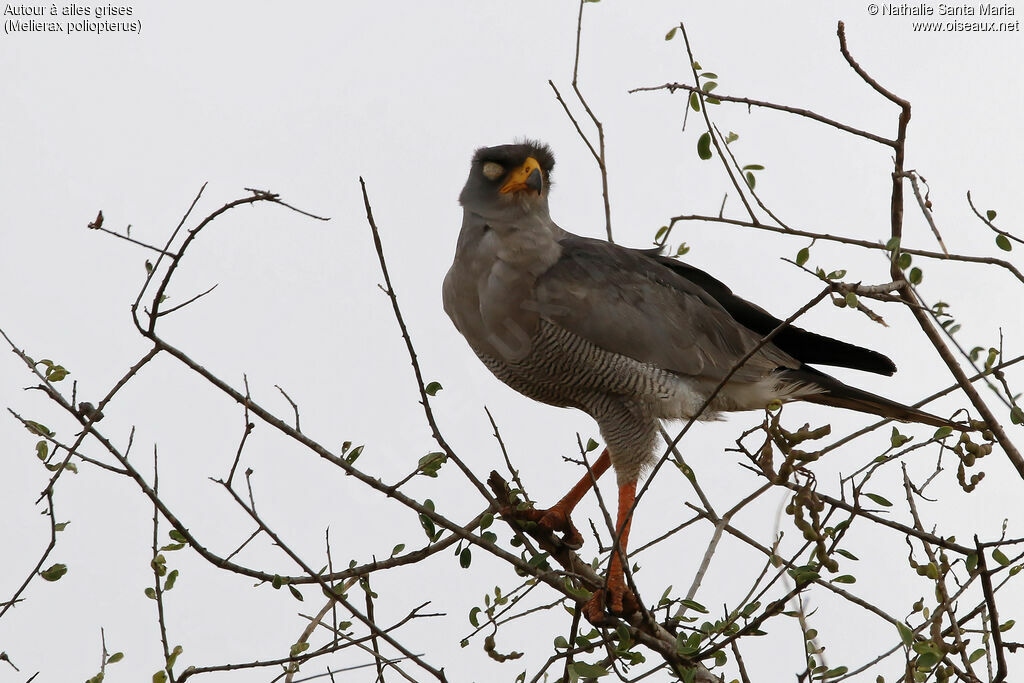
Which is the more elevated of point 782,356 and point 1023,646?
point 782,356

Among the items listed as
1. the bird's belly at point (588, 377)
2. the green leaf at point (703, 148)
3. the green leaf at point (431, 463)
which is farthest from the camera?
the bird's belly at point (588, 377)

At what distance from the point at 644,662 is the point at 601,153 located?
2184 millimetres

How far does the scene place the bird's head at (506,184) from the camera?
4848 mm

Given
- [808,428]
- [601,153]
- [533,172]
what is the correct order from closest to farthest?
[808,428], [601,153], [533,172]

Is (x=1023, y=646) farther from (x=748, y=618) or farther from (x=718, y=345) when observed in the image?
(x=718, y=345)

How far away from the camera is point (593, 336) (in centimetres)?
473

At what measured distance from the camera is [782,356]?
526 cm

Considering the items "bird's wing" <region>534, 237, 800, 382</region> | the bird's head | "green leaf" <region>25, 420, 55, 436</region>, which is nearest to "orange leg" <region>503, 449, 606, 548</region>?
"bird's wing" <region>534, 237, 800, 382</region>

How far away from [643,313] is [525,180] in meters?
0.82

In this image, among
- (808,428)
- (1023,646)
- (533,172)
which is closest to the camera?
(808,428)

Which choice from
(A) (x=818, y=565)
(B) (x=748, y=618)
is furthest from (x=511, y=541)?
(A) (x=818, y=565)

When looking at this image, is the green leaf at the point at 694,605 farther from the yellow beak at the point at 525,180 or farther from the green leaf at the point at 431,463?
the yellow beak at the point at 525,180

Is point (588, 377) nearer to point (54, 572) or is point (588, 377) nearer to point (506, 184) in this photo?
point (506, 184)

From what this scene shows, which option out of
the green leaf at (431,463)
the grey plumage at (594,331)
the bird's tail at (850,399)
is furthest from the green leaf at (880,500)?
the bird's tail at (850,399)
